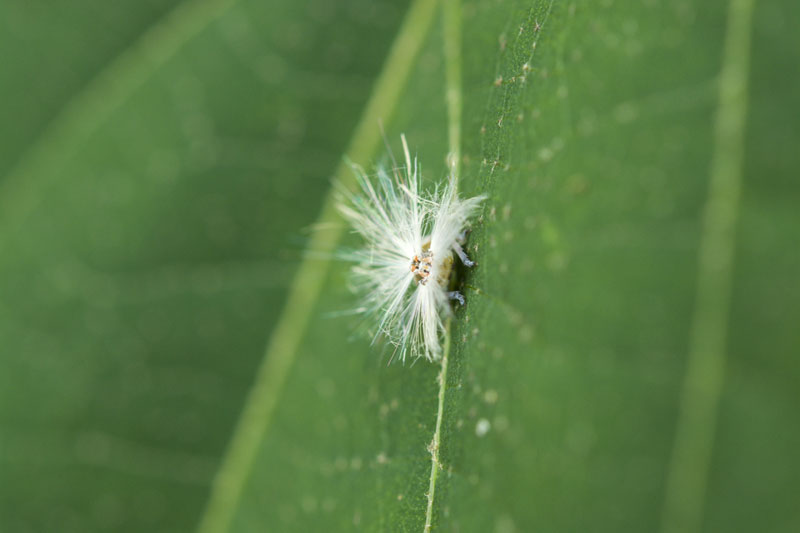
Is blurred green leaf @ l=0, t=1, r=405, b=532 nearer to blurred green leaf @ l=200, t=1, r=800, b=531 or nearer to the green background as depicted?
the green background

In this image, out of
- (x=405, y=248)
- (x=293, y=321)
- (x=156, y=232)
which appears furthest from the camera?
(x=156, y=232)

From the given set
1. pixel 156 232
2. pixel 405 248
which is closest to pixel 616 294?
pixel 405 248

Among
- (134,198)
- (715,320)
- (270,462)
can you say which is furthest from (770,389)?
(134,198)

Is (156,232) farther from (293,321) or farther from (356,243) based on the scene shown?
(356,243)

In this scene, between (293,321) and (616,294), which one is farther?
(293,321)

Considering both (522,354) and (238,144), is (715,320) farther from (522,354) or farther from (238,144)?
(238,144)

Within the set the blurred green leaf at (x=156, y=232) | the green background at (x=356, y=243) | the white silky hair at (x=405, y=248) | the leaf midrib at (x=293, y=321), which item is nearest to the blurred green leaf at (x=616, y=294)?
the green background at (x=356, y=243)

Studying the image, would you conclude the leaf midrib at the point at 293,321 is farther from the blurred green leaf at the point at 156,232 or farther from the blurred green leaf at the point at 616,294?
the blurred green leaf at the point at 616,294

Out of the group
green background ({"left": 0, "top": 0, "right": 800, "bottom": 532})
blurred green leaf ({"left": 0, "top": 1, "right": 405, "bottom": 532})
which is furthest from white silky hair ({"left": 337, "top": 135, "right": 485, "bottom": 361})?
blurred green leaf ({"left": 0, "top": 1, "right": 405, "bottom": 532})
